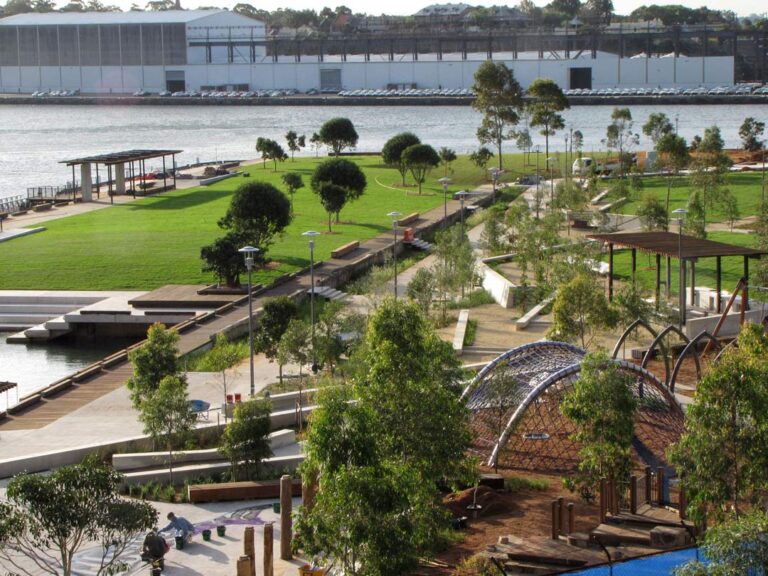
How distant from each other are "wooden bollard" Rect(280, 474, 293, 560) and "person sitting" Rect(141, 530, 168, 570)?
146 centimetres

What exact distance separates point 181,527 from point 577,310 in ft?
34.7

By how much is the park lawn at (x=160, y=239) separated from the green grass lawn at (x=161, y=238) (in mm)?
29

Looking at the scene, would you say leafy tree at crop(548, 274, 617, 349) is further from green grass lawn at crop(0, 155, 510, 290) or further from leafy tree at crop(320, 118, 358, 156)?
leafy tree at crop(320, 118, 358, 156)

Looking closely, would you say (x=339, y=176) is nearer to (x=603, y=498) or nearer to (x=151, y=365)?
(x=151, y=365)

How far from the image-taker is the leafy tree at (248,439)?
64.5 feet

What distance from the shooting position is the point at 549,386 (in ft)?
63.1

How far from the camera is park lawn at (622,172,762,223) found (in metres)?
47.4

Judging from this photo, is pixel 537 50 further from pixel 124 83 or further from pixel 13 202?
pixel 13 202

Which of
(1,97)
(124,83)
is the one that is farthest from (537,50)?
(1,97)

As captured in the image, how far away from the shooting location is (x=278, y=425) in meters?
23.0

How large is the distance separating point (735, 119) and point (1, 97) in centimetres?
8405

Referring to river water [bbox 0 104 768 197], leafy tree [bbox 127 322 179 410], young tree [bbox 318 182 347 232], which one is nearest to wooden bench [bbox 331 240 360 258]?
young tree [bbox 318 182 347 232]

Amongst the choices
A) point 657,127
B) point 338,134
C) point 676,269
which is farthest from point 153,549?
point 338,134

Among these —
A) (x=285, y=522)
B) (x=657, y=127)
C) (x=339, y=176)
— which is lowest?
(x=285, y=522)
